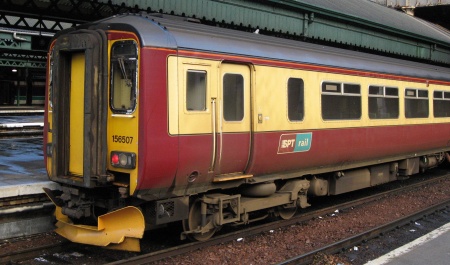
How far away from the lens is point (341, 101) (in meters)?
9.04

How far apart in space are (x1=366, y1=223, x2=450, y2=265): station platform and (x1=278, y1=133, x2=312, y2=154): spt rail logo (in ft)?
7.15

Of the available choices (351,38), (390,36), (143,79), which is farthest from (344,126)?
(390,36)

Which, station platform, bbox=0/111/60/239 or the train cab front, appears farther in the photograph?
station platform, bbox=0/111/60/239

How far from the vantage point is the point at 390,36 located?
18641mm

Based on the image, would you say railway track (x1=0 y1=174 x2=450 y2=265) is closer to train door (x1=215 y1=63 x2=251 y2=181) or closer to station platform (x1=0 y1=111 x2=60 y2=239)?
station platform (x1=0 y1=111 x2=60 y2=239)

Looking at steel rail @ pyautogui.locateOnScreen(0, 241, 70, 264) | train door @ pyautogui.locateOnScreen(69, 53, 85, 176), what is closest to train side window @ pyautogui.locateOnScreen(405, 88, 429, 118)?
train door @ pyautogui.locateOnScreen(69, 53, 85, 176)

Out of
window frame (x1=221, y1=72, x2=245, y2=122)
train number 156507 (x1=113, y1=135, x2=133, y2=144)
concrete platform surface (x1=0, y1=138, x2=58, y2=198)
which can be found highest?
window frame (x1=221, y1=72, x2=245, y2=122)

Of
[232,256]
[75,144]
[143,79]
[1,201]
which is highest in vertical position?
[143,79]

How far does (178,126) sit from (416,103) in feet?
25.0

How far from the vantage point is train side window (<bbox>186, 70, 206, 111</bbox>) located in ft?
20.6

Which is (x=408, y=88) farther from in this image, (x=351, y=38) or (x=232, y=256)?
(x=232, y=256)

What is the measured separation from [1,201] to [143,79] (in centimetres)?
314

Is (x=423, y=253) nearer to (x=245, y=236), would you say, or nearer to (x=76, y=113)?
(x=245, y=236)

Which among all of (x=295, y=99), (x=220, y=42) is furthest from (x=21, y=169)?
(x=295, y=99)
